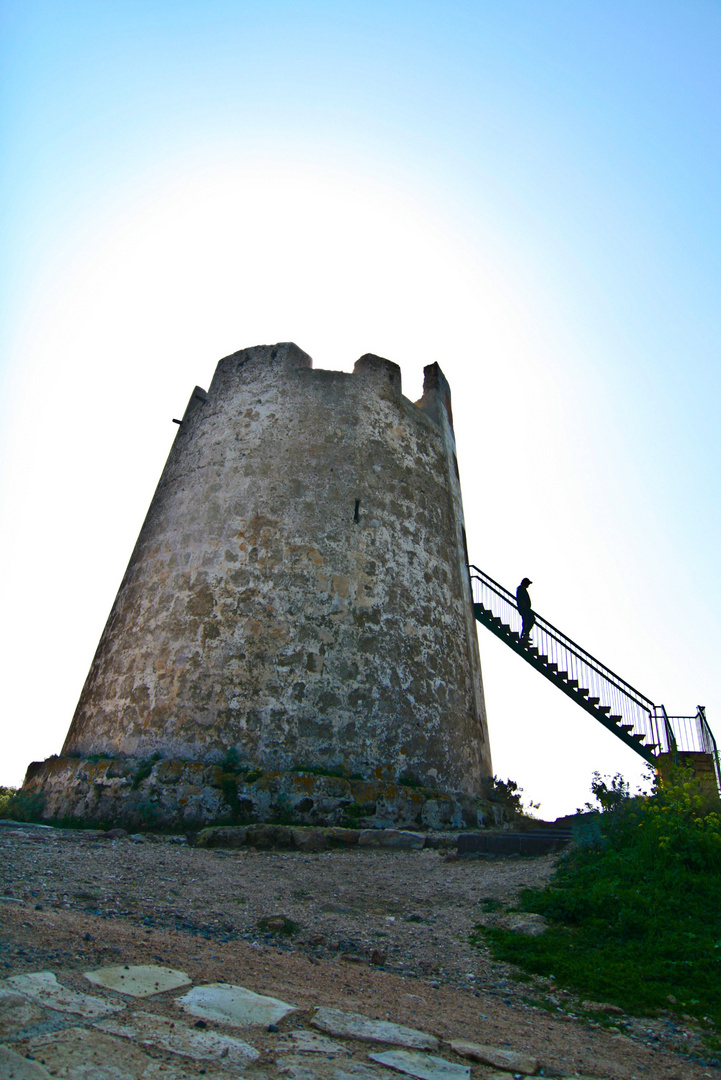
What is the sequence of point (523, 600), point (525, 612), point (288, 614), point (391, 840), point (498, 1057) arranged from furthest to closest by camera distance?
point (523, 600), point (525, 612), point (288, 614), point (391, 840), point (498, 1057)

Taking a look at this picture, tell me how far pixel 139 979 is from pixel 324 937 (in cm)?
161

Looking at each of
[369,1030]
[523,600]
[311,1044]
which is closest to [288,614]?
[523,600]

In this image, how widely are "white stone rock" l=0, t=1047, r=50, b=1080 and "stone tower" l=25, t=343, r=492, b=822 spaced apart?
6.17 metres

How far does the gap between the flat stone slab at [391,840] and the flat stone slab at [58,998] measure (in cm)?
520

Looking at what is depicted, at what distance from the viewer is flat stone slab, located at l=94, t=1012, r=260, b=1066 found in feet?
7.01

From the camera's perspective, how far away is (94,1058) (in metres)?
1.96

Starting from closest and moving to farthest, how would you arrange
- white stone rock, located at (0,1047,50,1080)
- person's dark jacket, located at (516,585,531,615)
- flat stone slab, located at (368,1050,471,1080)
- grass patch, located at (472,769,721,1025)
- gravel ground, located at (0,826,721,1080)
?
white stone rock, located at (0,1047,50,1080) → flat stone slab, located at (368,1050,471,1080) → gravel ground, located at (0,826,721,1080) → grass patch, located at (472,769,721,1025) → person's dark jacket, located at (516,585,531,615)

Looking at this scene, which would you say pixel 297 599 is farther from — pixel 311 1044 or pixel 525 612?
pixel 311 1044

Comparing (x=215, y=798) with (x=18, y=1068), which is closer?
(x=18, y=1068)

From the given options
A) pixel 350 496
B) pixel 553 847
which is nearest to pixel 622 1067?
pixel 553 847

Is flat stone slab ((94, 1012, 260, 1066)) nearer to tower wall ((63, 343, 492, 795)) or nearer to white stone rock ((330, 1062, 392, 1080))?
white stone rock ((330, 1062, 392, 1080))

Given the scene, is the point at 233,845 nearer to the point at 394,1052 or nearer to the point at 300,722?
the point at 300,722

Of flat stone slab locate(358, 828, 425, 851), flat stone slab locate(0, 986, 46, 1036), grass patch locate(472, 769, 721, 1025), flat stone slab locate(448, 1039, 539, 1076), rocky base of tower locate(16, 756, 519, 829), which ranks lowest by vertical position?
flat stone slab locate(448, 1039, 539, 1076)

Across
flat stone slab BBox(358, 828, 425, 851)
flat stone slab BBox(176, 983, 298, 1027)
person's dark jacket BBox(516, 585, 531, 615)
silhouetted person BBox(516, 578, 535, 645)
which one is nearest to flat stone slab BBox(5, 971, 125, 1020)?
flat stone slab BBox(176, 983, 298, 1027)
